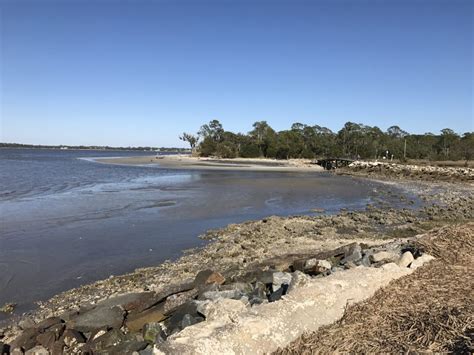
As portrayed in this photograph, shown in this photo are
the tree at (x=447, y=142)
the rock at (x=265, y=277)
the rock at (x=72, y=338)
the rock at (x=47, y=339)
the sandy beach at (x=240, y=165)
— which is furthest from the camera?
the tree at (x=447, y=142)

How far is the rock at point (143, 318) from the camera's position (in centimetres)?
607

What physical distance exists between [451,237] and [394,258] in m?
1.14

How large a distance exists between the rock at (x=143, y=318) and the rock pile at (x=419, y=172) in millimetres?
45117

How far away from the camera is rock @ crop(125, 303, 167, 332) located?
607 cm

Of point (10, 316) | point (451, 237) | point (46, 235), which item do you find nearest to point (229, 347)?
point (451, 237)

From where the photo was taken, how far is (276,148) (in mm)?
98625

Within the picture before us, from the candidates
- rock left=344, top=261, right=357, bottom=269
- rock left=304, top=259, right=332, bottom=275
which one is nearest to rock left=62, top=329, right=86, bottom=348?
rock left=304, top=259, right=332, bottom=275

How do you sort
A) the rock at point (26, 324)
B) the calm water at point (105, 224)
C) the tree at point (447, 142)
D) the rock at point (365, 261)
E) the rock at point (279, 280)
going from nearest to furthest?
1. the rock at point (279, 280)
2. the rock at point (26, 324)
3. the rock at point (365, 261)
4. the calm water at point (105, 224)
5. the tree at point (447, 142)

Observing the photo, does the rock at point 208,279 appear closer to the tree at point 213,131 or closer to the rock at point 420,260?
the rock at point 420,260

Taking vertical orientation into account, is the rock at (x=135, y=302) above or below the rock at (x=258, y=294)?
below

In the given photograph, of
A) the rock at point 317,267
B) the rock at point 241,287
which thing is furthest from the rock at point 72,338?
the rock at point 317,267

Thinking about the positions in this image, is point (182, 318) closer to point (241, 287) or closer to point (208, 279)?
point (241, 287)

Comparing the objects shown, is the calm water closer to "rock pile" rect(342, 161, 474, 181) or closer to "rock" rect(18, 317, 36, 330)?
"rock" rect(18, 317, 36, 330)

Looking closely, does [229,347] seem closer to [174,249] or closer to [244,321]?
[244,321]
